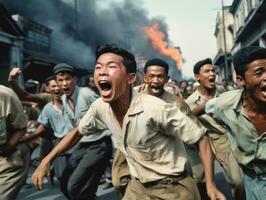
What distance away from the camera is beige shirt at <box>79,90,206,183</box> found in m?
2.54

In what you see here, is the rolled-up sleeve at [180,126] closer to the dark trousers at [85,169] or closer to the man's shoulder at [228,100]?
the man's shoulder at [228,100]

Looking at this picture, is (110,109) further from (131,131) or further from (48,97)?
(48,97)

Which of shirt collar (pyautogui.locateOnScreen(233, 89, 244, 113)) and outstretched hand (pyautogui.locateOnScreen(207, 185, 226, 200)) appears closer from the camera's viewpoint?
outstretched hand (pyautogui.locateOnScreen(207, 185, 226, 200))

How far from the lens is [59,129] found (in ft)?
16.7

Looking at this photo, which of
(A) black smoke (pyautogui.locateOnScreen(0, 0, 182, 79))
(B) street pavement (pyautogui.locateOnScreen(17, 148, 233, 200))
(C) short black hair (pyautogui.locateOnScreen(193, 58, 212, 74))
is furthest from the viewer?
(A) black smoke (pyautogui.locateOnScreen(0, 0, 182, 79))

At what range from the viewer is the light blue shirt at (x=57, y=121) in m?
5.05

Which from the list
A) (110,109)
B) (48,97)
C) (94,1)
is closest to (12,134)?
(110,109)

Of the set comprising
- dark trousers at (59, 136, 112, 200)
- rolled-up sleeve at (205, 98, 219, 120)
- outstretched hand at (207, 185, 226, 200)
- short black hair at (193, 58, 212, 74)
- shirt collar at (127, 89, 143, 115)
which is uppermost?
short black hair at (193, 58, 212, 74)

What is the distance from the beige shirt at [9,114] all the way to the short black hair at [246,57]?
171 centimetres

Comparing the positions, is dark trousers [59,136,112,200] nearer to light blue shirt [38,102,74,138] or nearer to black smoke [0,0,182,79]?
light blue shirt [38,102,74,138]

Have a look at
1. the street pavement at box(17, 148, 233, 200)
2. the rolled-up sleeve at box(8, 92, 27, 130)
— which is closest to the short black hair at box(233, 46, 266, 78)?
the rolled-up sleeve at box(8, 92, 27, 130)

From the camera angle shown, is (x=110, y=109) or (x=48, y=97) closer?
(x=110, y=109)

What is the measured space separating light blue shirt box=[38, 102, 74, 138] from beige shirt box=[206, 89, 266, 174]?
8.45ft

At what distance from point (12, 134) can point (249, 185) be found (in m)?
1.86
